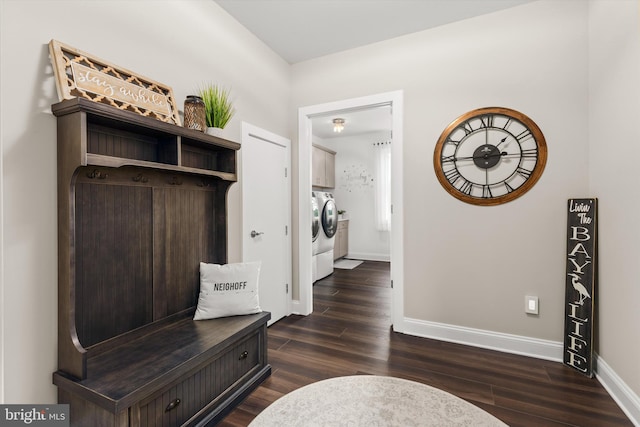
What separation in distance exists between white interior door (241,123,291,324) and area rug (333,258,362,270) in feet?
8.82

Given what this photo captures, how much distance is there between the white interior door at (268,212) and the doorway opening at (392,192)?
14 centimetres

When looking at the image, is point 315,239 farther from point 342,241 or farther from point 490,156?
point 490,156

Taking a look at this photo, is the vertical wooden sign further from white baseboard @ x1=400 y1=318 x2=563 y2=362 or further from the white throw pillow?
the white throw pillow

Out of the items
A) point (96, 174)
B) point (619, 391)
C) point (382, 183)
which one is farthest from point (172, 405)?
point (382, 183)

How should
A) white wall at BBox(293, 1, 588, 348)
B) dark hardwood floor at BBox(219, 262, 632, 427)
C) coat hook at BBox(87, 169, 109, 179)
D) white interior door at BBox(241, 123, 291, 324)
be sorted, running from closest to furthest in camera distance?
coat hook at BBox(87, 169, 109, 179), dark hardwood floor at BBox(219, 262, 632, 427), white wall at BBox(293, 1, 588, 348), white interior door at BBox(241, 123, 291, 324)

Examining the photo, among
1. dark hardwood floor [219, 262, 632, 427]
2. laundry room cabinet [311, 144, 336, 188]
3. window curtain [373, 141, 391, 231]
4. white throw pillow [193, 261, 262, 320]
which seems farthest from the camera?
window curtain [373, 141, 391, 231]

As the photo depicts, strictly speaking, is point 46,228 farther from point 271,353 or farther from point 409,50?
point 409,50

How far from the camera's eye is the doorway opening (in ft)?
9.33

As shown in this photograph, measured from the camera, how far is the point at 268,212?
9.78 feet

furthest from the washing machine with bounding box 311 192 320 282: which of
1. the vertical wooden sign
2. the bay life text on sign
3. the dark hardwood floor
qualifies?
the vertical wooden sign

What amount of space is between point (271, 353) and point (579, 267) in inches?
95.2

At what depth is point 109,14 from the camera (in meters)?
1.66

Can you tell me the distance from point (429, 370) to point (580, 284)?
125cm

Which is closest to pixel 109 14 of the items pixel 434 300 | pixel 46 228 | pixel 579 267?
pixel 46 228
